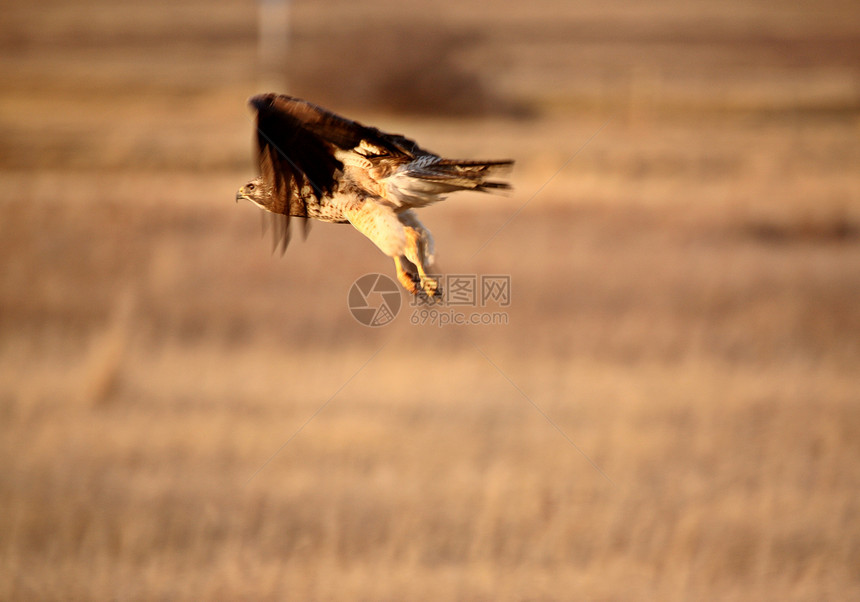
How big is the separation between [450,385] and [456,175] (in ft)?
23.9

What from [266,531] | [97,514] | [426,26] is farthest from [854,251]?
[426,26]

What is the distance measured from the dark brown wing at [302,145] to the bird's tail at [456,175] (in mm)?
116

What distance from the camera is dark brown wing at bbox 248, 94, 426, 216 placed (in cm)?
359

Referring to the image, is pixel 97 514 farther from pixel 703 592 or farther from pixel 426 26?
pixel 426 26

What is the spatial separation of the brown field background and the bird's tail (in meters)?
5.05

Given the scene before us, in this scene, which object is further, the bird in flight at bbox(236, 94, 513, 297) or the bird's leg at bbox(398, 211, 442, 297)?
the bird's leg at bbox(398, 211, 442, 297)

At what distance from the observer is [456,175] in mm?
3693

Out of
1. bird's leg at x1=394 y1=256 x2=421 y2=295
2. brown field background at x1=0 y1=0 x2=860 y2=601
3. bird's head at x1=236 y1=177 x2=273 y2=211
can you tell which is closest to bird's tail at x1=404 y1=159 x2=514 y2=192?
bird's leg at x1=394 y1=256 x2=421 y2=295

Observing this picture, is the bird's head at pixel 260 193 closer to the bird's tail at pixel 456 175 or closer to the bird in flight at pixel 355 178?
the bird in flight at pixel 355 178

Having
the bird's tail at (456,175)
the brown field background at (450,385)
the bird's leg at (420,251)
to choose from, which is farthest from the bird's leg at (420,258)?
the brown field background at (450,385)

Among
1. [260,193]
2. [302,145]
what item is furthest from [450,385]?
[302,145]

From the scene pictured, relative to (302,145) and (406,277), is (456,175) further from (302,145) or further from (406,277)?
(302,145)

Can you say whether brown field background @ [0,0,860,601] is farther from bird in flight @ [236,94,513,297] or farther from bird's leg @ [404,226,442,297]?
bird in flight @ [236,94,513,297]

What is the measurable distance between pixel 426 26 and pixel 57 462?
68.2 feet
